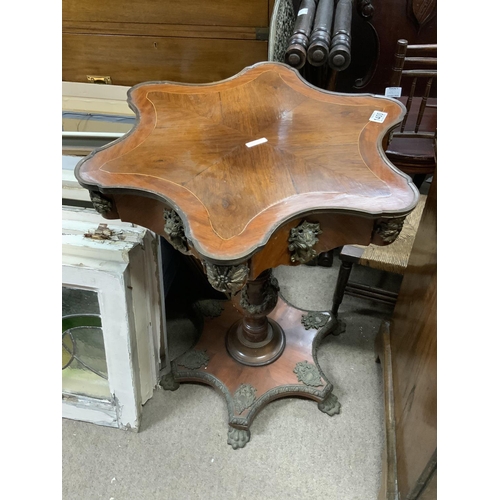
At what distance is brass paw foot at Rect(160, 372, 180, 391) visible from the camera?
1417 mm

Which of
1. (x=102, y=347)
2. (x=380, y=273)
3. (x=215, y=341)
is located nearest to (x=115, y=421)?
(x=102, y=347)

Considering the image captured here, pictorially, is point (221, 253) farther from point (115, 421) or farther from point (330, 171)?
point (115, 421)

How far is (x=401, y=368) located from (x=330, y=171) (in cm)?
58

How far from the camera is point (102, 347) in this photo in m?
1.24

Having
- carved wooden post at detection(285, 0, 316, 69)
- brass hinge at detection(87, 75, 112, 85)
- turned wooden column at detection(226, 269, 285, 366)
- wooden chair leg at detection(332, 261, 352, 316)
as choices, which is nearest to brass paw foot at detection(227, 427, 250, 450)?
turned wooden column at detection(226, 269, 285, 366)

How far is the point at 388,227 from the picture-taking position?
894mm

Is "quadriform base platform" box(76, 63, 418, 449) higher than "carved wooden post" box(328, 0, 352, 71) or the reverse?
the reverse

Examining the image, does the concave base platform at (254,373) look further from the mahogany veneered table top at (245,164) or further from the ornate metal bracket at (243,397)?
the mahogany veneered table top at (245,164)

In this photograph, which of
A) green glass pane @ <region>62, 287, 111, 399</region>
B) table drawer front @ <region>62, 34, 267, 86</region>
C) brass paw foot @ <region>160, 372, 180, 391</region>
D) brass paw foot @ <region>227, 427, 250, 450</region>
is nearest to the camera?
green glass pane @ <region>62, 287, 111, 399</region>

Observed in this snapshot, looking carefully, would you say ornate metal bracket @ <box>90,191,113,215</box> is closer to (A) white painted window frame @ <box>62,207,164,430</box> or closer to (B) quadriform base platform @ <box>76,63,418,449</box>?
(B) quadriform base platform @ <box>76,63,418,449</box>

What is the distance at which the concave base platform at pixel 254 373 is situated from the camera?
4.31 ft

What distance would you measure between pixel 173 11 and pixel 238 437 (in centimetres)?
155

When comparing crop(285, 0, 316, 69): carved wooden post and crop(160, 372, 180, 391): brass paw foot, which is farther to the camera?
crop(160, 372, 180, 391): brass paw foot

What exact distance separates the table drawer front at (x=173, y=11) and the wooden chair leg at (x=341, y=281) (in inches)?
38.3
